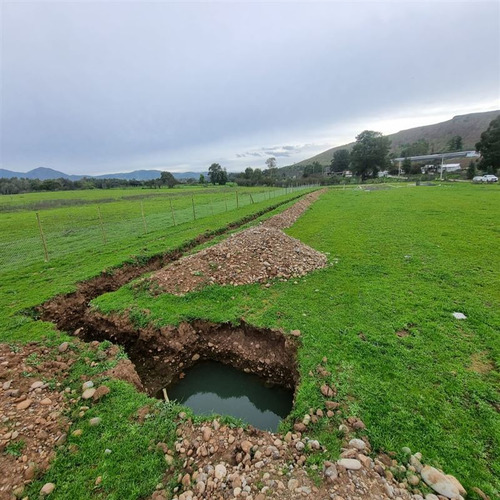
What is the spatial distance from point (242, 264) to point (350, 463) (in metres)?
6.14

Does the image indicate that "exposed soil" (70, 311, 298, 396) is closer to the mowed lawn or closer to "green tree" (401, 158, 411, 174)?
the mowed lawn

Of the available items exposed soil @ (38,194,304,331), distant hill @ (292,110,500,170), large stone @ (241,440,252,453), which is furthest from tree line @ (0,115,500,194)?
large stone @ (241,440,252,453)

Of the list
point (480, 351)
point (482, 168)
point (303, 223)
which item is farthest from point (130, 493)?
point (482, 168)

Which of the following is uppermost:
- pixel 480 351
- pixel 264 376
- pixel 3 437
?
Result: pixel 3 437

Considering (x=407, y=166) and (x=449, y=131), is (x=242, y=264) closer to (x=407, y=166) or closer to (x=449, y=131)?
(x=407, y=166)

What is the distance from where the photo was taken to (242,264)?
852 cm

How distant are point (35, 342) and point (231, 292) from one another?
4542 millimetres

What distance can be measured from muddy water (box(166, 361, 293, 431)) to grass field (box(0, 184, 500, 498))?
0.81 meters

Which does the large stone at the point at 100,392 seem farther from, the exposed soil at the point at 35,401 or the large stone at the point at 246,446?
the large stone at the point at 246,446

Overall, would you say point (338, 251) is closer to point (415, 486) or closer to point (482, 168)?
point (415, 486)

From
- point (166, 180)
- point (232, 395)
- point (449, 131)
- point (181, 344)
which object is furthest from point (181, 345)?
point (449, 131)

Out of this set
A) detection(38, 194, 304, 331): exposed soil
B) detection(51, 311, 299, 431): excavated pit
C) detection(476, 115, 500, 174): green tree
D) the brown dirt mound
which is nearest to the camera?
detection(51, 311, 299, 431): excavated pit

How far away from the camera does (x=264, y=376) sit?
5184 mm

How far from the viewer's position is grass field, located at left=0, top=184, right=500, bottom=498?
312cm
